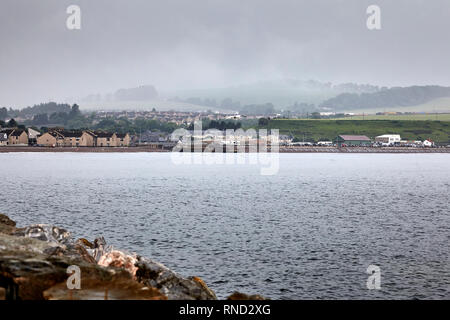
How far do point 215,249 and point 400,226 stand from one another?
62.1 feet

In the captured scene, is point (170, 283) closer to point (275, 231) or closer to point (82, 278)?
point (82, 278)

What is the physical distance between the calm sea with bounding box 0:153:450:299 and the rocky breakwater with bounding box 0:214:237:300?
5602 millimetres

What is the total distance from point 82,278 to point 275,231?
27.4 m

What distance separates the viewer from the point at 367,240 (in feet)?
123

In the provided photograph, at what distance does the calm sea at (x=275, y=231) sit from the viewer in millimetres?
26484

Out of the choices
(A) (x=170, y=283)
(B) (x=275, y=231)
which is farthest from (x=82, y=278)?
(B) (x=275, y=231)

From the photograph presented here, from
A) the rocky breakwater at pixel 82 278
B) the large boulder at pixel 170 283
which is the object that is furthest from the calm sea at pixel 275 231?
the rocky breakwater at pixel 82 278

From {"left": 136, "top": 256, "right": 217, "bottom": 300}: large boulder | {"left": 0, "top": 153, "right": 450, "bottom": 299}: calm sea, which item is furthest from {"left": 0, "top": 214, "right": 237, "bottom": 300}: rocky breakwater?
{"left": 0, "top": 153, "right": 450, "bottom": 299}: calm sea

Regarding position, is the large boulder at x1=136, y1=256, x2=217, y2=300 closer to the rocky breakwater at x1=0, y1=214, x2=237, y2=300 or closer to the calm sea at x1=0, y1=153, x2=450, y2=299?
the rocky breakwater at x1=0, y1=214, x2=237, y2=300

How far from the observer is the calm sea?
1043 inches

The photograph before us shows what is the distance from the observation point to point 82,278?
1555 centimetres

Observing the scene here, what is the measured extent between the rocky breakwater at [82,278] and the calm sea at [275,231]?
18.4 ft

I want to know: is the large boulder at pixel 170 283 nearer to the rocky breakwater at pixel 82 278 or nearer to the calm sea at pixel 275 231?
the rocky breakwater at pixel 82 278

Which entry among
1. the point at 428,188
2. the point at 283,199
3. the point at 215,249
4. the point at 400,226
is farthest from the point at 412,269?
the point at 428,188
